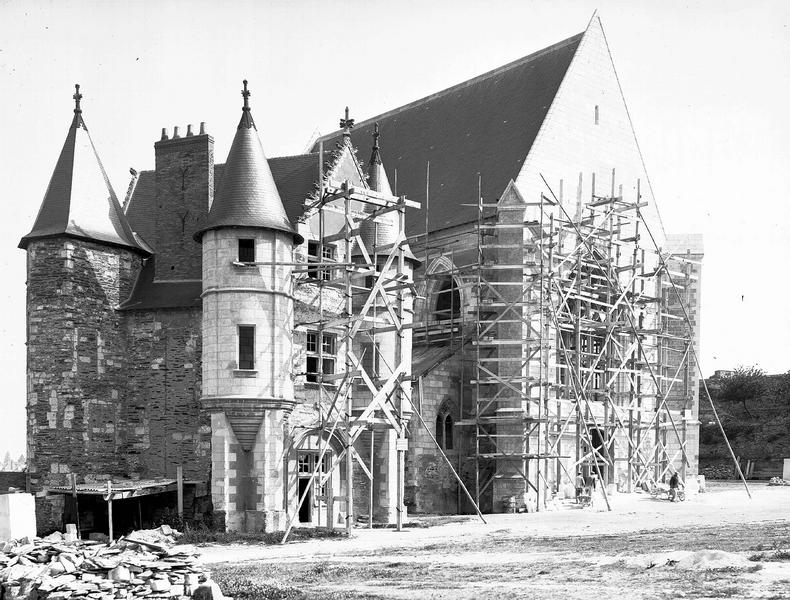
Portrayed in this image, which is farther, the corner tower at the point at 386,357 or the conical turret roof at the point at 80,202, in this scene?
the conical turret roof at the point at 80,202

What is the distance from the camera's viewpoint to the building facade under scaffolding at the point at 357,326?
2788 cm

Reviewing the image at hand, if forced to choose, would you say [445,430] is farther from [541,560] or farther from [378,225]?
[541,560]

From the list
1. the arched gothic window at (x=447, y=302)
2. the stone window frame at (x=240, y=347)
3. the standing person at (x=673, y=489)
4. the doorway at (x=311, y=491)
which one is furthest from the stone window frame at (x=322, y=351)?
the standing person at (x=673, y=489)

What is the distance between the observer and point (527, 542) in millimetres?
23188

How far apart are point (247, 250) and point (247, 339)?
7.32ft

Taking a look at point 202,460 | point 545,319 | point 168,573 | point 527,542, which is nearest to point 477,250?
point 545,319

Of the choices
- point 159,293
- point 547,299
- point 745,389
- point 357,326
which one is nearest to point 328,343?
point 357,326

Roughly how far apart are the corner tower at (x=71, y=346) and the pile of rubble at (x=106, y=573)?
32.2ft

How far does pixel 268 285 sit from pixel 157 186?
5.82m

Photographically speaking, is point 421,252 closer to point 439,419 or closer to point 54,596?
point 439,419

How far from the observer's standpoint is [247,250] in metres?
28.2

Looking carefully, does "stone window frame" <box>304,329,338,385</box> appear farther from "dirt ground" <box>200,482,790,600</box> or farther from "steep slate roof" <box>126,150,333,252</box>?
"dirt ground" <box>200,482,790,600</box>

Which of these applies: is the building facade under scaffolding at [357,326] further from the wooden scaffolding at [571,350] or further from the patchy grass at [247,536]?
the patchy grass at [247,536]

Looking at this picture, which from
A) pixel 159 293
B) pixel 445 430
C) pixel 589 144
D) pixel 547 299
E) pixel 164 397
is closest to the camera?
pixel 164 397
